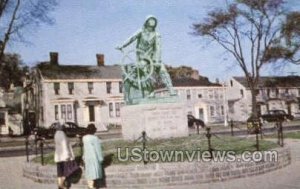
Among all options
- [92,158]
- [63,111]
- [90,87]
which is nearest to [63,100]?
[63,111]

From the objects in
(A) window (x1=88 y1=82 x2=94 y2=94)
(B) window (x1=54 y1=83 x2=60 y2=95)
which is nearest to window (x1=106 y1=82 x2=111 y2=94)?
(A) window (x1=88 y1=82 x2=94 y2=94)

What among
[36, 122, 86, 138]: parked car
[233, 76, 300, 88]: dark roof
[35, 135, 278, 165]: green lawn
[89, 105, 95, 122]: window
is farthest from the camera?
[233, 76, 300, 88]: dark roof

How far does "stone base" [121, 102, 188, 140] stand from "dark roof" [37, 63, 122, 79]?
41.4 m

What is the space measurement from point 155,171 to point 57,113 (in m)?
46.2

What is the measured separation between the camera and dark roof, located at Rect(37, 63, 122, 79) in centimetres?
5849

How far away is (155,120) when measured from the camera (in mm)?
17312

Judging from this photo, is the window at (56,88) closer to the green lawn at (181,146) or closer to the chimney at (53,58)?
the chimney at (53,58)

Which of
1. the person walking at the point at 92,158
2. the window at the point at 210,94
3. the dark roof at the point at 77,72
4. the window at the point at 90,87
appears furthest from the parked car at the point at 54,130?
the person walking at the point at 92,158

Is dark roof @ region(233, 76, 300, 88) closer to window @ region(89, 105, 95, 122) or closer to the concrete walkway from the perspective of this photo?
window @ region(89, 105, 95, 122)

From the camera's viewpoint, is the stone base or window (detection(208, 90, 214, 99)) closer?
the stone base

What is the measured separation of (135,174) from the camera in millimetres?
12391

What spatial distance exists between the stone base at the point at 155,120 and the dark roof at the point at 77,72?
41353mm

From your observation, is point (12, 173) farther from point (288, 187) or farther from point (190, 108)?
point (190, 108)

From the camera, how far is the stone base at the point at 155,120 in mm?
17156
